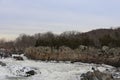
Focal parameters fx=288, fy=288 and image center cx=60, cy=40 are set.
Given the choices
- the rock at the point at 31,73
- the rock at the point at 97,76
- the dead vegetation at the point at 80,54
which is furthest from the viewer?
the dead vegetation at the point at 80,54

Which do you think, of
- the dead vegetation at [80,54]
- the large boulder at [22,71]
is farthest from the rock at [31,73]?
the dead vegetation at [80,54]

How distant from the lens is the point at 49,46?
42312 mm

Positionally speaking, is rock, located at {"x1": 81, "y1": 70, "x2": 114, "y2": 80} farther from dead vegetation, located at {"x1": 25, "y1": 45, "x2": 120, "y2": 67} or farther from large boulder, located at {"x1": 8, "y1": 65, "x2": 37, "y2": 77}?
dead vegetation, located at {"x1": 25, "y1": 45, "x2": 120, "y2": 67}

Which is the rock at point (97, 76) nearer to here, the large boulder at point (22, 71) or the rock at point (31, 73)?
the rock at point (31, 73)

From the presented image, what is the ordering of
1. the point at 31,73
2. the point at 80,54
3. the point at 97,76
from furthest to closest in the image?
the point at 80,54
the point at 31,73
the point at 97,76

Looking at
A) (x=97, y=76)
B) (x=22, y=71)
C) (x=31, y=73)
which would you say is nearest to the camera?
(x=97, y=76)

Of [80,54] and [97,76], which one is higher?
[80,54]

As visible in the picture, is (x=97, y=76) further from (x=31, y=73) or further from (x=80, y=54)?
(x=80, y=54)

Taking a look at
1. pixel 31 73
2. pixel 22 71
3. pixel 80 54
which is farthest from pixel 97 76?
pixel 80 54

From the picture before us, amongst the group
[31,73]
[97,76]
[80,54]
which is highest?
[80,54]

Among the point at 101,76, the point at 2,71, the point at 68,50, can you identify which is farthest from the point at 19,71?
the point at 68,50

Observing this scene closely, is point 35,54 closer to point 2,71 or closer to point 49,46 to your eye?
point 49,46

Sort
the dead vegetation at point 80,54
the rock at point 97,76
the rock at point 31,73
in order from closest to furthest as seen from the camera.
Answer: the rock at point 97,76
the rock at point 31,73
the dead vegetation at point 80,54

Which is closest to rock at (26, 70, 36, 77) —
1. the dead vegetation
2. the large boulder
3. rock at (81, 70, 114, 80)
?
the large boulder
